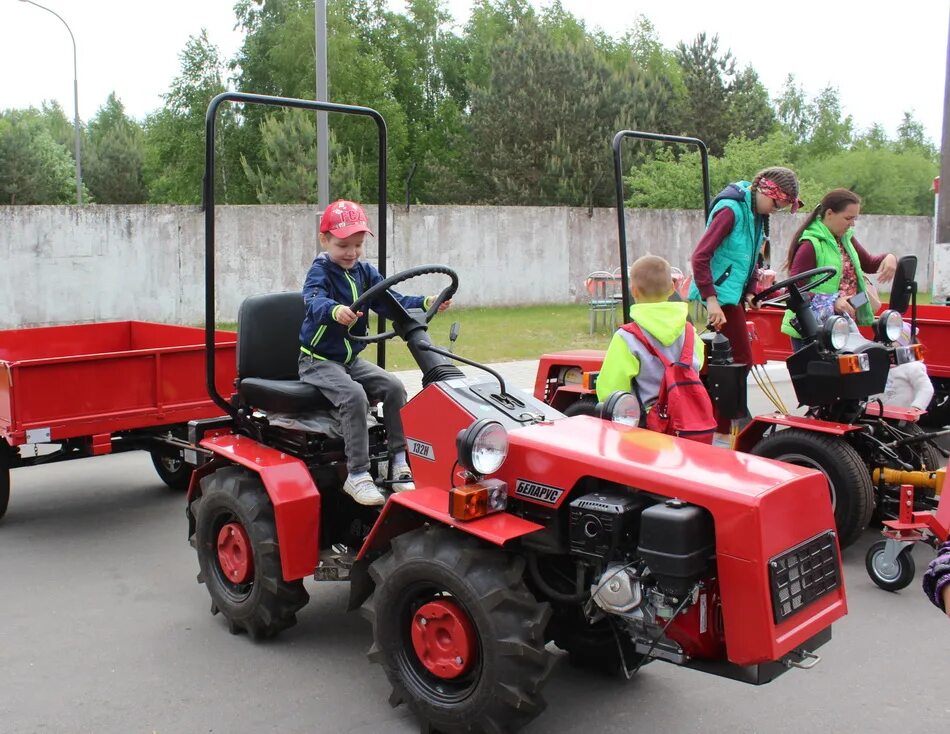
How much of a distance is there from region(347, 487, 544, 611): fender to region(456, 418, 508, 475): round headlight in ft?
0.59

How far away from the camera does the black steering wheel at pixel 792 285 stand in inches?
216

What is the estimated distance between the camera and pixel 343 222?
4.56 meters

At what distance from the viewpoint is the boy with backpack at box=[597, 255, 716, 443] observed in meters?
4.55

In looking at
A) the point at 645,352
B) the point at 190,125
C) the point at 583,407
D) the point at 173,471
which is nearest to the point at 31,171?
the point at 190,125

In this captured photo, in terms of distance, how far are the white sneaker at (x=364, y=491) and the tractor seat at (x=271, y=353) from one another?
491 mm

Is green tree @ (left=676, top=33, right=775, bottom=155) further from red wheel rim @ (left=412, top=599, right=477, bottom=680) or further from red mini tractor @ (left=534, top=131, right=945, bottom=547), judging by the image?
red wheel rim @ (left=412, top=599, right=477, bottom=680)

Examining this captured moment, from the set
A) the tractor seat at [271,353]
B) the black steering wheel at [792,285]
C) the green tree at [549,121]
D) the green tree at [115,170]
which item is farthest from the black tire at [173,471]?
the green tree at [115,170]

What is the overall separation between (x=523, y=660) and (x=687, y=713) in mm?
944

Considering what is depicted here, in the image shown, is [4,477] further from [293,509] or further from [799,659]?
[799,659]

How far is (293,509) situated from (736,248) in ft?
10.2

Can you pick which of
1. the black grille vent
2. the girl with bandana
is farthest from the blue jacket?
the black grille vent

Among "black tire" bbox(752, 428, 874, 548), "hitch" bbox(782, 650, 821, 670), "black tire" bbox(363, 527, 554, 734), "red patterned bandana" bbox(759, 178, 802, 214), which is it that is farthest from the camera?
"red patterned bandana" bbox(759, 178, 802, 214)

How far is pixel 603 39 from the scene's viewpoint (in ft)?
201

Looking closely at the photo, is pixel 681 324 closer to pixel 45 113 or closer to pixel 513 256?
→ pixel 513 256
